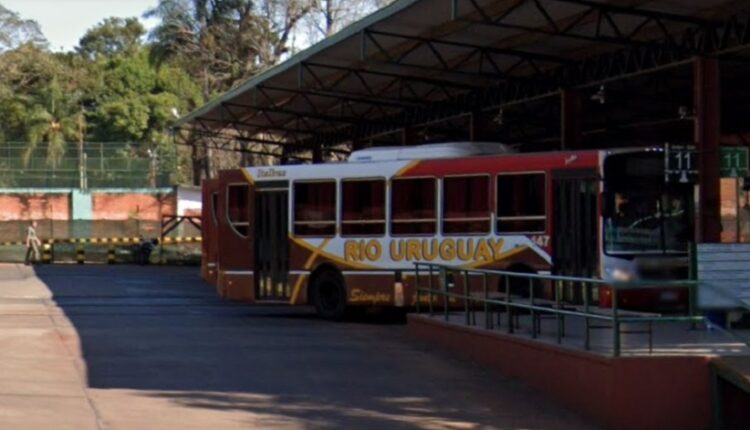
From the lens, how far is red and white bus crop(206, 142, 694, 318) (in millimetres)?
19406

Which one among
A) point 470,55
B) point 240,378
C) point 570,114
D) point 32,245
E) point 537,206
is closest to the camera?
point 240,378

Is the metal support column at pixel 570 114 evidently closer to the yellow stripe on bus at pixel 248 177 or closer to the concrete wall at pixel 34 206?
the yellow stripe on bus at pixel 248 177

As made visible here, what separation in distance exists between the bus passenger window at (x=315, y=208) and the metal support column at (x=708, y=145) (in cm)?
690

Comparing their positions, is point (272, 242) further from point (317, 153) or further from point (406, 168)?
point (317, 153)

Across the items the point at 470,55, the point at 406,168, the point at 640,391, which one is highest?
the point at 470,55

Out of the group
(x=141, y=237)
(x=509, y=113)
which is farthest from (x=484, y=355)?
(x=141, y=237)

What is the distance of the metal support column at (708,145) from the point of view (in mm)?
20969

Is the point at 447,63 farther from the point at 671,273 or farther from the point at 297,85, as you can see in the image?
the point at 671,273

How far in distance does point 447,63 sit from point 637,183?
10.8 metres

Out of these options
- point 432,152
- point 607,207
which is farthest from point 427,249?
point 607,207

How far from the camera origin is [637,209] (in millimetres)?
19406

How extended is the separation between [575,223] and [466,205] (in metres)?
2.36

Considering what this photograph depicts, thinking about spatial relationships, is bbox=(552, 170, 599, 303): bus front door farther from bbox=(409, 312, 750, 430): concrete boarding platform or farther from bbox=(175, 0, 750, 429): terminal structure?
bbox=(409, 312, 750, 430): concrete boarding platform

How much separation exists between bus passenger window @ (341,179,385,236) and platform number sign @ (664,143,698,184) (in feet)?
18.2
